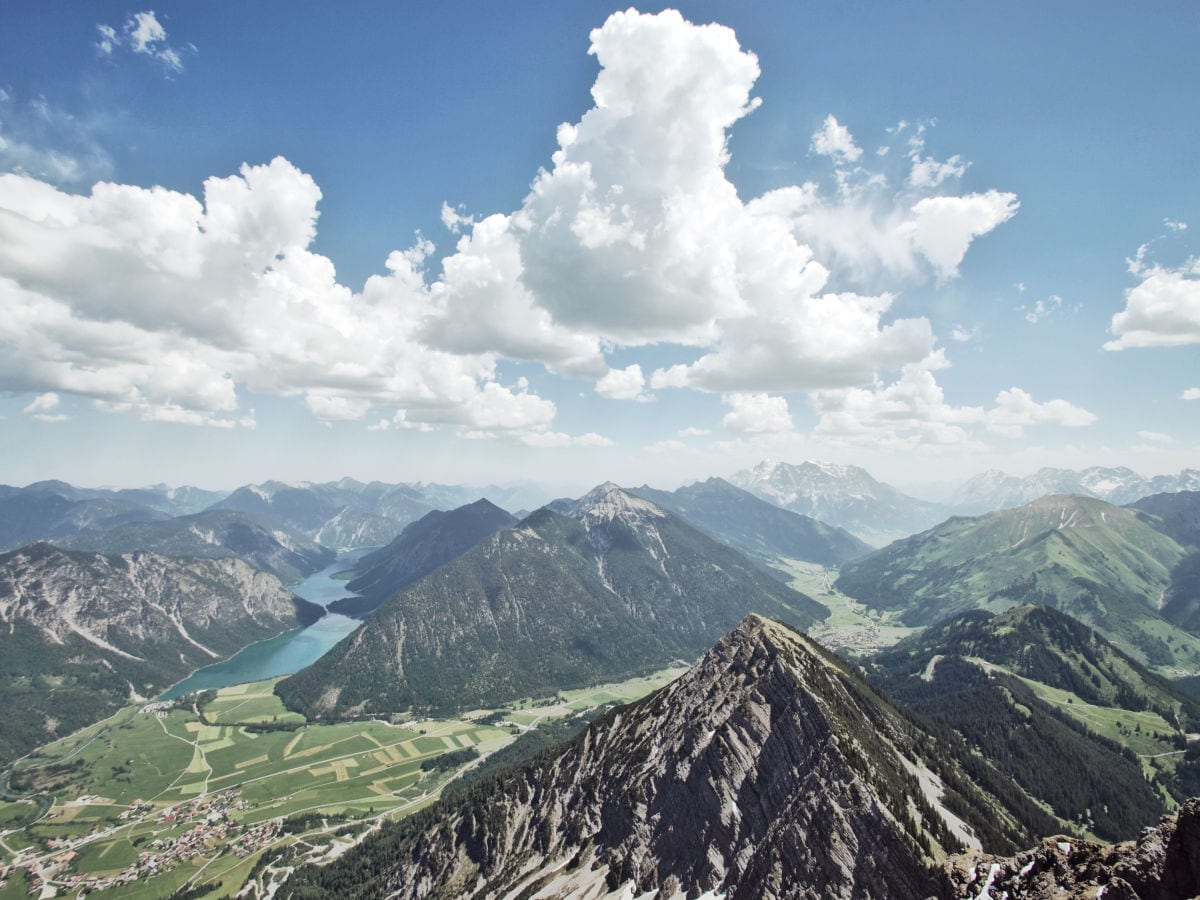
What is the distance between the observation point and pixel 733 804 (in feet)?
373

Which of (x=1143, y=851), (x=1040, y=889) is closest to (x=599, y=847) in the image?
(x=1040, y=889)

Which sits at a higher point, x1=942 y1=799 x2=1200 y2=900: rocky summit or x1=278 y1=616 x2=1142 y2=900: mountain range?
x1=942 y1=799 x2=1200 y2=900: rocky summit

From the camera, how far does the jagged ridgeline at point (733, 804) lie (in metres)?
93.0

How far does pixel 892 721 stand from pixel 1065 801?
98.0 meters

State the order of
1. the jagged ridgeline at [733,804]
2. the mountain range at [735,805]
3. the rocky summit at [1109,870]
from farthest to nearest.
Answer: the jagged ridgeline at [733,804] → the mountain range at [735,805] → the rocky summit at [1109,870]

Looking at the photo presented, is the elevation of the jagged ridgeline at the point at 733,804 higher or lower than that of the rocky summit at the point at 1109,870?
lower

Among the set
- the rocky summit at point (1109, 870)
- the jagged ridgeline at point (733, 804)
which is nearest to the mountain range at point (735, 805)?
the jagged ridgeline at point (733, 804)

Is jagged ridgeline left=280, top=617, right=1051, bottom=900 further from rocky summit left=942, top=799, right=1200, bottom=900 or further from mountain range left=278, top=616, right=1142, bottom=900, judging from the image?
rocky summit left=942, top=799, right=1200, bottom=900

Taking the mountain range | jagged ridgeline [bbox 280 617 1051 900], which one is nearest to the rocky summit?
jagged ridgeline [bbox 280 617 1051 900]

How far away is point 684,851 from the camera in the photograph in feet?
377

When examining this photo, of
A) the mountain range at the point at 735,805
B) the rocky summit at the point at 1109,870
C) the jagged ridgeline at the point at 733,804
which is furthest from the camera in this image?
the jagged ridgeline at the point at 733,804

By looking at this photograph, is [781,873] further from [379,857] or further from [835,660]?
[379,857]

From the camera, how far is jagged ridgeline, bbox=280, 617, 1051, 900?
93.0 meters

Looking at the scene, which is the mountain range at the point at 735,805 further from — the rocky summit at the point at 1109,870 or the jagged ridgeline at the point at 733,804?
the rocky summit at the point at 1109,870
